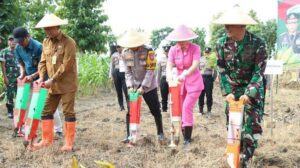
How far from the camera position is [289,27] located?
7.82 m

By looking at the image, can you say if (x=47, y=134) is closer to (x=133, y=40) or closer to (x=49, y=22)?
(x=49, y=22)

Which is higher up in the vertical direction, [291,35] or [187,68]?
[291,35]

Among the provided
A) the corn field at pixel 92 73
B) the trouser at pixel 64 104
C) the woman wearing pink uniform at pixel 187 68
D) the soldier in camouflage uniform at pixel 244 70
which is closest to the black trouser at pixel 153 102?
the woman wearing pink uniform at pixel 187 68

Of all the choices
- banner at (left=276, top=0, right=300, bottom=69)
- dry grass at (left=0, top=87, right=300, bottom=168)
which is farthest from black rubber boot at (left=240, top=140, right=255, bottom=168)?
banner at (left=276, top=0, right=300, bottom=69)

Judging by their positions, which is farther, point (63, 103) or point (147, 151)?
point (63, 103)

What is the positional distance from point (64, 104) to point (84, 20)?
57.3ft

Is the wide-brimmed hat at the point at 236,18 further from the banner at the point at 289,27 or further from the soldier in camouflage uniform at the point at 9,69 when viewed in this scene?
the soldier in camouflage uniform at the point at 9,69

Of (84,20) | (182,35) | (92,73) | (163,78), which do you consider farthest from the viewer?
(84,20)

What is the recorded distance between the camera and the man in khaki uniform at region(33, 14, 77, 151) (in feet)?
18.4

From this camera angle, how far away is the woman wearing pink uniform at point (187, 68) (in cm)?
587

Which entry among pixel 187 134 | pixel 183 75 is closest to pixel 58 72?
pixel 183 75

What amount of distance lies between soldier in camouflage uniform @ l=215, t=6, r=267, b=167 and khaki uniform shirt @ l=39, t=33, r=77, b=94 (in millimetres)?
2059

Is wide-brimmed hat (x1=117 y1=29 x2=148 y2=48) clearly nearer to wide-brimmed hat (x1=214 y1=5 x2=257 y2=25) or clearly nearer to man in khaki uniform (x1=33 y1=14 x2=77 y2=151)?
man in khaki uniform (x1=33 y1=14 x2=77 y2=151)

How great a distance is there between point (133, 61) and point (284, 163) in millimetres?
2324
